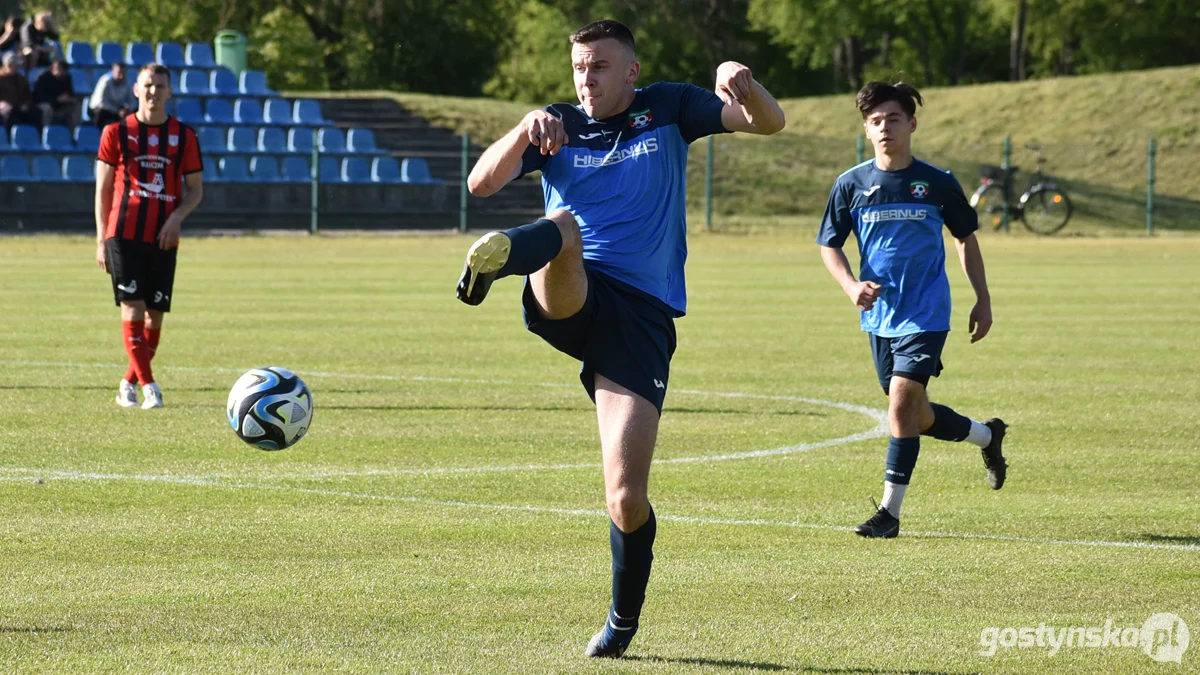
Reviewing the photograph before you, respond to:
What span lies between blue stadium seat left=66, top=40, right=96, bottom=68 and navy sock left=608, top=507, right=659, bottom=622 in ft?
122

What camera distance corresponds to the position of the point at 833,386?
41.9ft

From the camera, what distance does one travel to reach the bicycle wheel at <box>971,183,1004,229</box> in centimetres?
4009

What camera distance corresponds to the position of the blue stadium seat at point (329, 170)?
123ft

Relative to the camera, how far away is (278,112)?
39.6 meters

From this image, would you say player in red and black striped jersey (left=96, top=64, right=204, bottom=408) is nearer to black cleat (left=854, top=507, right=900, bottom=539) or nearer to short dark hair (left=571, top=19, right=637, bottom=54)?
black cleat (left=854, top=507, right=900, bottom=539)

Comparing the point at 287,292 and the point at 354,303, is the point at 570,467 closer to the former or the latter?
the point at 354,303

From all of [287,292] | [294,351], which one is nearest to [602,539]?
[294,351]

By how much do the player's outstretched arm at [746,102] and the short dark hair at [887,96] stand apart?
229cm

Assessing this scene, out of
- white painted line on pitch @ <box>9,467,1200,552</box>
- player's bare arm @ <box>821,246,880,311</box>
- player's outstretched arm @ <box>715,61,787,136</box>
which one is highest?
player's outstretched arm @ <box>715,61,787,136</box>

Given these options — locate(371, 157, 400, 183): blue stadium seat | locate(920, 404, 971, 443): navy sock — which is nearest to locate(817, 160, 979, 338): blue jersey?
locate(920, 404, 971, 443): navy sock

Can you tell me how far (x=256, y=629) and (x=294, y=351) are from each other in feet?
30.9

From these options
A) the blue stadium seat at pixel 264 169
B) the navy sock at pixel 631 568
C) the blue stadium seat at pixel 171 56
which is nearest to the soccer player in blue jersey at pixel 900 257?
the navy sock at pixel 631 568

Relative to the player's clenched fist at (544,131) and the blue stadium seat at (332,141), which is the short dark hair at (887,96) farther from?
the blue stadium seat at (332,141)

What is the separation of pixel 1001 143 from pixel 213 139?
80.1 feet
